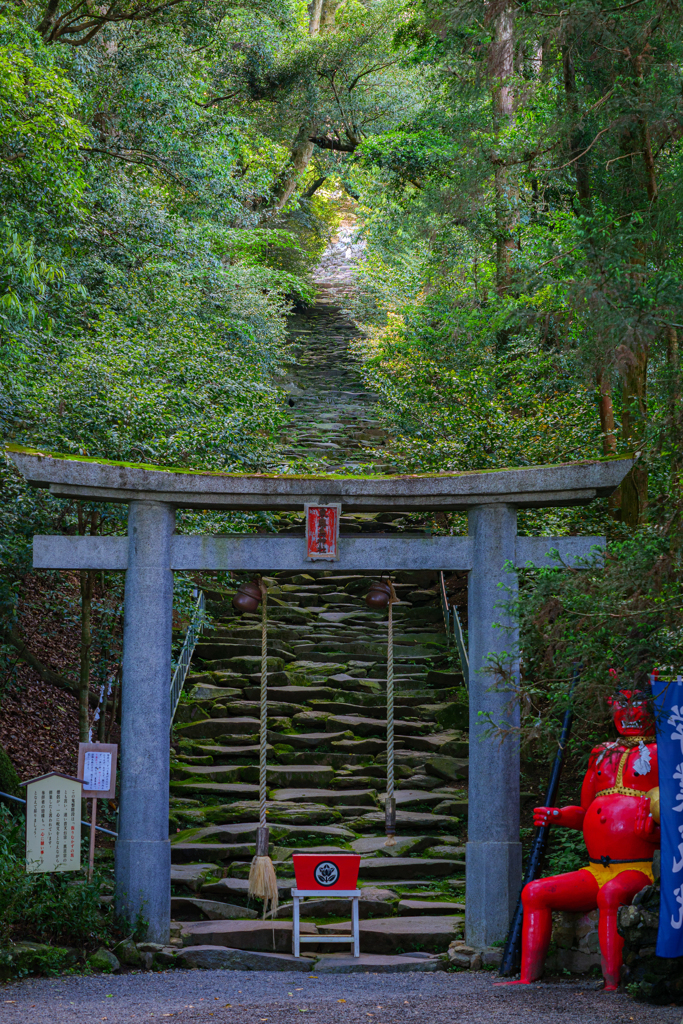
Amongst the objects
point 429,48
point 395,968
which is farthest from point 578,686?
point 429,48

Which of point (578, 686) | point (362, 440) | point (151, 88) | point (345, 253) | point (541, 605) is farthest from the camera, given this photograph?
point (345, 253)

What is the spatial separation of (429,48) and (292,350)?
13542 mm

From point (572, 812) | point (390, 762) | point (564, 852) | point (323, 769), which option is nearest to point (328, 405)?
point (323, 769)

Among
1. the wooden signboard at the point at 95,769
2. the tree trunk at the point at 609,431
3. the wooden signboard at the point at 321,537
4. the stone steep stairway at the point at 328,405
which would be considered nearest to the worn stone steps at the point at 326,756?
the wooden signboard at the point at 321,537

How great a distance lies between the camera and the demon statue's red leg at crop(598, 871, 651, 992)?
6.11 m

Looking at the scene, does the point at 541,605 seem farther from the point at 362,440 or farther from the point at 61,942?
the point at 362,440

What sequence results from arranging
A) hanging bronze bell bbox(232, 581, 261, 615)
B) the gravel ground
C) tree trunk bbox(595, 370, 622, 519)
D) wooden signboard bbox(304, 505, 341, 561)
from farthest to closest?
tree trunk bbox(595, 370, 622, 519) → hanging bronze bell bbox(232, 581, 261, 615) → wooden signboard bbox(304, 505, 341, 561) → the gravel ground

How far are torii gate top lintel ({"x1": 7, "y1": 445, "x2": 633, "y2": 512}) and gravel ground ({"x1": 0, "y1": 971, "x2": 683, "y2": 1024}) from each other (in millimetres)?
3580

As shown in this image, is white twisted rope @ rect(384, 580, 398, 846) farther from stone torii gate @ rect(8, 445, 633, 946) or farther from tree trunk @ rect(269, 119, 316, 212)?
tree trunk @ rect(269, 119, 316, 212)

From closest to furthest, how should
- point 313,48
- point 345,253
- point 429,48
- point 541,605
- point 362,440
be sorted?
point 541,605, point 429,48, point 362,440, point 313,48, point 345,253

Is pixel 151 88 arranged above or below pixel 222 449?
above

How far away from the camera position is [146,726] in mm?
7512

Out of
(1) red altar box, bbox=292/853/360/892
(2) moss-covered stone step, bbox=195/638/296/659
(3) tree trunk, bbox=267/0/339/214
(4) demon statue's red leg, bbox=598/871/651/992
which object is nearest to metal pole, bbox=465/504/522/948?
(1) red altar box, bbox=292/853/360/892

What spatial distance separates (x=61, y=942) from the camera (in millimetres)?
7000
